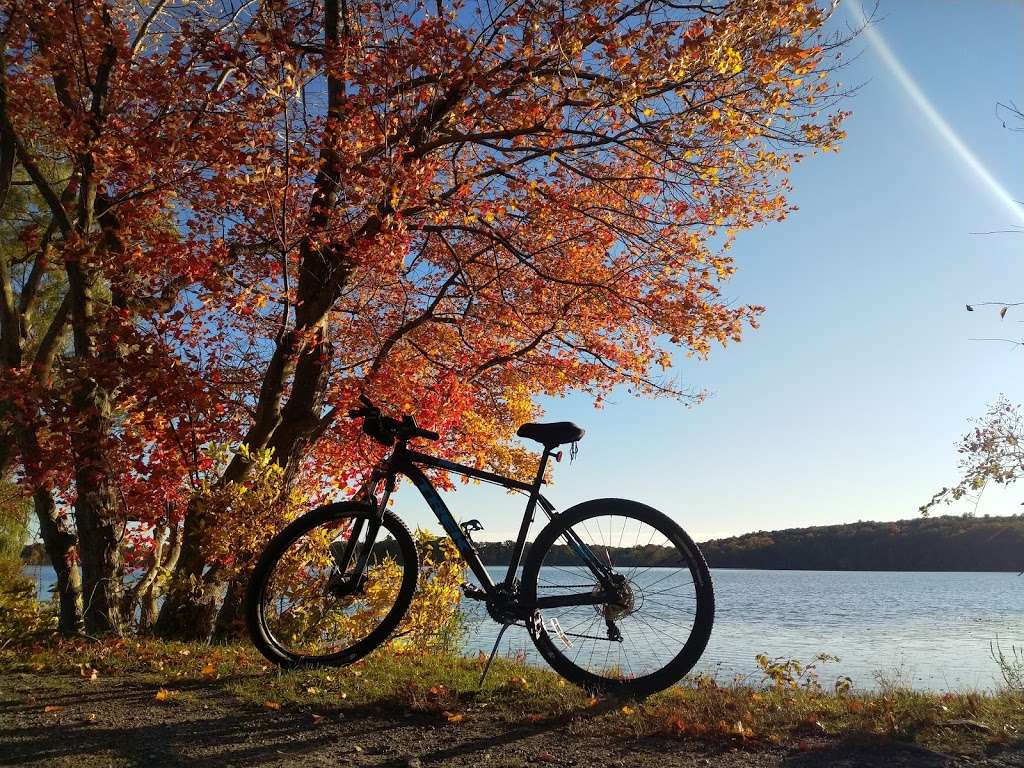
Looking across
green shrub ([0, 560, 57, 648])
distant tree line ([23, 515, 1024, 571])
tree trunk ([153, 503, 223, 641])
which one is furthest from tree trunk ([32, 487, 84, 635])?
distant tree line ([23, 515, 1024, 571])

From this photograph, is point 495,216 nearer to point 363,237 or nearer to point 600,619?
point 363,237

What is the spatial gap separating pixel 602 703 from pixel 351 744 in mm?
1255

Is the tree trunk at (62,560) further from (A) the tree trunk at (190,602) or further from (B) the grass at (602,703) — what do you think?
(B) the grass at (602,703)

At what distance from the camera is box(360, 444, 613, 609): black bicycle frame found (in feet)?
13.1

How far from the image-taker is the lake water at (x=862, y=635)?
Answer: 36.8 feet

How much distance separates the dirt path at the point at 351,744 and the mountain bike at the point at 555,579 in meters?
0.57

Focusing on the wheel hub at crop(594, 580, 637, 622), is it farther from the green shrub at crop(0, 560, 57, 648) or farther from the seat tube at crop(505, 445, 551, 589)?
the green shrub at crop(0, 560, 57, 648)

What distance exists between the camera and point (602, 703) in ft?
12.2

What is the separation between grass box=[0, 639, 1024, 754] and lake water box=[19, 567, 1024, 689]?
0.74 m

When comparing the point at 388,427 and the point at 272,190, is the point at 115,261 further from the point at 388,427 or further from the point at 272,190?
the point at 388,427

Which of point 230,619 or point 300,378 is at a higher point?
point 300,378

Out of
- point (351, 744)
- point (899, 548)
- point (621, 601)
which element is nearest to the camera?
point (351, 744)

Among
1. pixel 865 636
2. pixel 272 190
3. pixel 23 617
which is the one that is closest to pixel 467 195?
pixel 272 190

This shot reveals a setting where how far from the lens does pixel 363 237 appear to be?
8.27 metres
